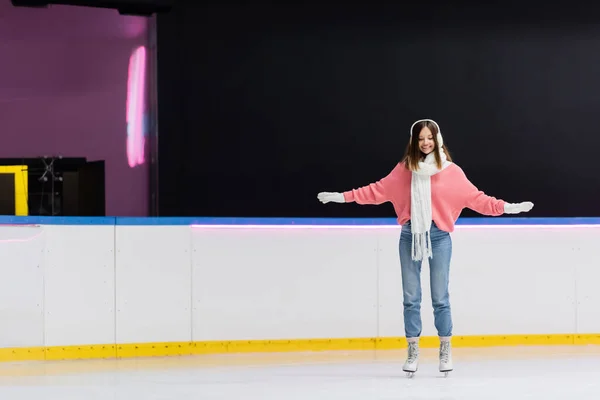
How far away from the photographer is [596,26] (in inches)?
348

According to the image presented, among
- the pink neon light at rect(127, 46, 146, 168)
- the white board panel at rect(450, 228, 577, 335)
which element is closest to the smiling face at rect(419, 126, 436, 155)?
the white board panel at rect(450, 228, 577, 335)

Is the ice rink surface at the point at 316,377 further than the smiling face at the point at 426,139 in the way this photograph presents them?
No

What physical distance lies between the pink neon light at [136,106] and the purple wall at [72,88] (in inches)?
2.2

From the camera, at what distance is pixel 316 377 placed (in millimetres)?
5031

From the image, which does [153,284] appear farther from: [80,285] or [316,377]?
[316,377]

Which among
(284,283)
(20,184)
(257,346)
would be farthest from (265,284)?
(20,184)

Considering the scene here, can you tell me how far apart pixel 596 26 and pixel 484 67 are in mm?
1160

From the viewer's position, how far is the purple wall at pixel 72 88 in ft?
29.0

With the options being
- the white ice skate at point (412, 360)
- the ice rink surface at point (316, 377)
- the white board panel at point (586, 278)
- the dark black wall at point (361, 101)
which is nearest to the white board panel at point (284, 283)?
the ice rink surface at point (316, 377)

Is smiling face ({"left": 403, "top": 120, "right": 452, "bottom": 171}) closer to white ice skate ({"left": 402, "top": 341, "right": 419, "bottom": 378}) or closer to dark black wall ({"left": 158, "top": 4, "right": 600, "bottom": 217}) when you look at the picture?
white ice skate ({"left": 402, "top": 341, "right": 419, "bottom": 378})

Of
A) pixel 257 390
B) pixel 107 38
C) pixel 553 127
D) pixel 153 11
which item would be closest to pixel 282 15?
pixel 153 11

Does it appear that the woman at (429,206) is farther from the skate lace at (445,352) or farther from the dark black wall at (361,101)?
the dark black wall at (361,101)

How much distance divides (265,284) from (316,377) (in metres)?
1.09

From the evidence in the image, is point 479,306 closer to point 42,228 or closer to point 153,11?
point 42,228
